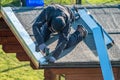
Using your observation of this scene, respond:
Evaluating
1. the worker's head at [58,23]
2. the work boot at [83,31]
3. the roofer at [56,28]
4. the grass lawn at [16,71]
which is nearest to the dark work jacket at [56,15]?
the roofer at [56,28]

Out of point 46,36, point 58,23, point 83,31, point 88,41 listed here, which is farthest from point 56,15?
point 88,41

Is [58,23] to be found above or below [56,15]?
below

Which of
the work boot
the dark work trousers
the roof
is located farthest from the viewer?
the work boot

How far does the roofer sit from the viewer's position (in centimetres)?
606

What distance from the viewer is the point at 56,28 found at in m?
6.08

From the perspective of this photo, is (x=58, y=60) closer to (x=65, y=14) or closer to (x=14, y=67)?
(x=65, y=14)

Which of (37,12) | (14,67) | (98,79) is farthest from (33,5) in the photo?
(14,67)

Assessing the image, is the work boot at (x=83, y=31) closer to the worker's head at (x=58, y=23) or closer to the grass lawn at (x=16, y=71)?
the worker's head at (x=58, y=23)

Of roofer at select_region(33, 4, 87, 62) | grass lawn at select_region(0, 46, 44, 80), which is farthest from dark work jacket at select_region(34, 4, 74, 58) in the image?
grass lawn at select_region(0, 46, 44, 80)

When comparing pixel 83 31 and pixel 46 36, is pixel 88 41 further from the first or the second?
pixel 46 36

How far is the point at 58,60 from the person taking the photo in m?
5.96

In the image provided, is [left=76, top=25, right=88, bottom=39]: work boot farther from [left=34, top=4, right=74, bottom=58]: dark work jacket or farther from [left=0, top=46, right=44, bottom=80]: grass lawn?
[left=0, top=46, right=44, bottom=80]: grass lawn

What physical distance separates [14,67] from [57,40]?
414 inches

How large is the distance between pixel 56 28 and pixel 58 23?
3.9 inches
